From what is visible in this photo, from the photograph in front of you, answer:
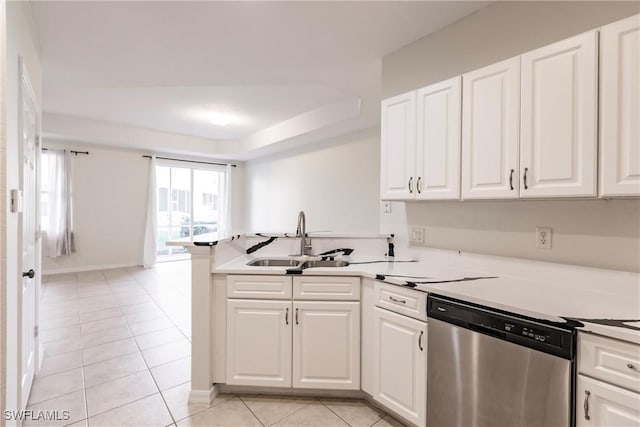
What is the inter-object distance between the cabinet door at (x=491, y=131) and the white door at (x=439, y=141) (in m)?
0.05

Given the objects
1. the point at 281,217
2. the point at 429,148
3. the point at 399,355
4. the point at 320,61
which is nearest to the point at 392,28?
the point at 320,61

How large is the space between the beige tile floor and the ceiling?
2467mm

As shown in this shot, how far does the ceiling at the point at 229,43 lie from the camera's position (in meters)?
1.94

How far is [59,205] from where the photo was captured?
5.39m

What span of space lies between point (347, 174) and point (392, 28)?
2.90 m

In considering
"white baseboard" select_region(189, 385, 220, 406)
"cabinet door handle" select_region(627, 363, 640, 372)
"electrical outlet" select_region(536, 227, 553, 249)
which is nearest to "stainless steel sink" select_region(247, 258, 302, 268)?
"white baseboard" select_region(189, 385, 220, 406)

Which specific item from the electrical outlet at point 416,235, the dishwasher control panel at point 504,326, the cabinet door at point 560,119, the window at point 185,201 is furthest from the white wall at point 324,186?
the dishwasher control panel at point 504,326

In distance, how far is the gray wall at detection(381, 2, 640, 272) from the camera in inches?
59.6

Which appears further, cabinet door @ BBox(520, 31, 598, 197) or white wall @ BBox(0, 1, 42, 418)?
cabinet door @ BBox(520, 31, 598, 197)

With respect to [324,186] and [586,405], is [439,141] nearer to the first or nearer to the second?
[586,405]

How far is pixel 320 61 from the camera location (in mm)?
2611

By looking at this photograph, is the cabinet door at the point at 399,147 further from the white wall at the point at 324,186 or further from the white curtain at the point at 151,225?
the white curtain at the point at 151,225

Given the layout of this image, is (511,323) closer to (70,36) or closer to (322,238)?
(322,238)

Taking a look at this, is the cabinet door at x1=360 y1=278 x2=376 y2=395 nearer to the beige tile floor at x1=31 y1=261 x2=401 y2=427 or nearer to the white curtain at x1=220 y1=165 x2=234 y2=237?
the beige tile floor at x1=31 y1=261 x2=401 y2=427
